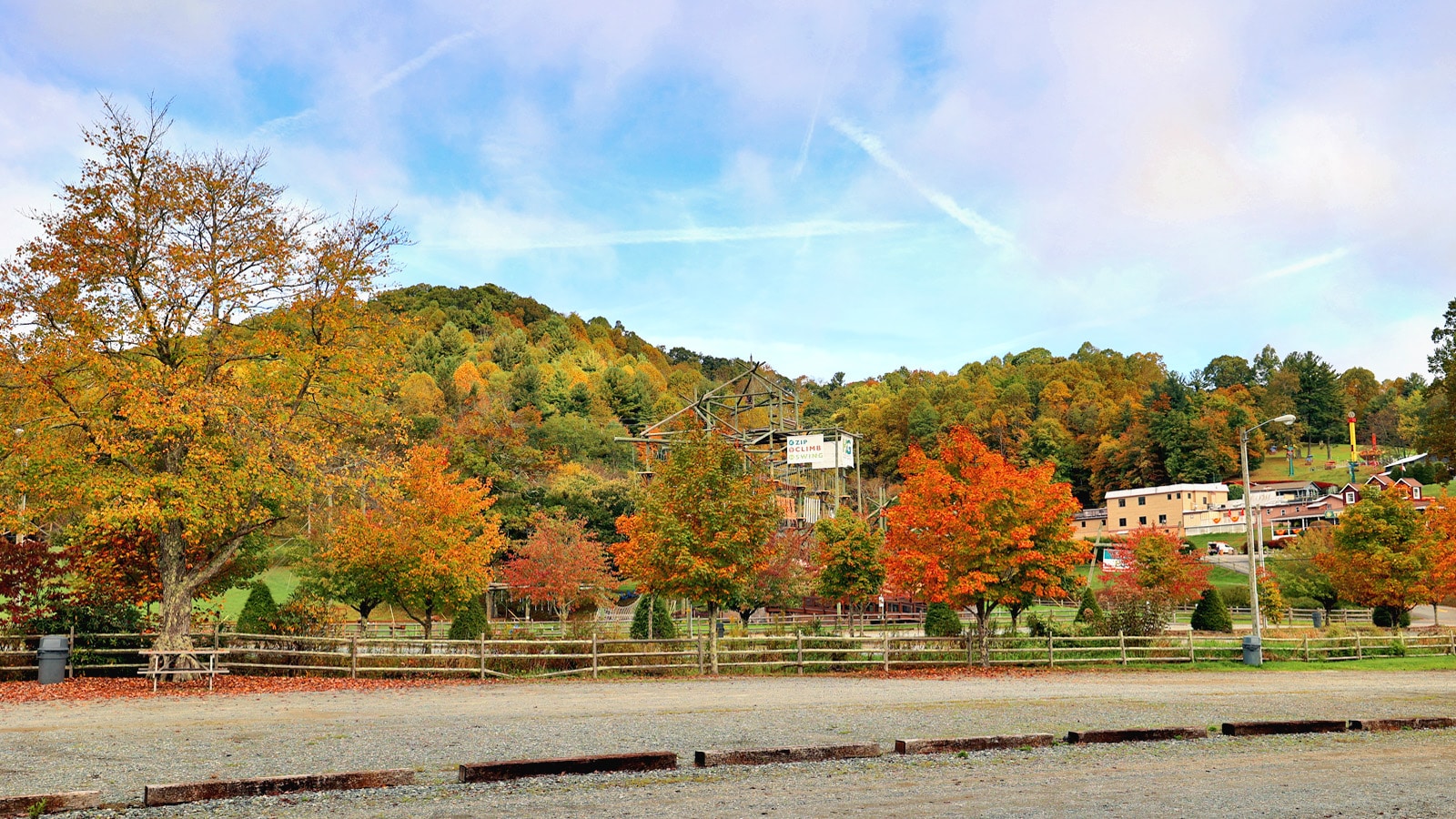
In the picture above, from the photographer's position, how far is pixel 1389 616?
154 ft

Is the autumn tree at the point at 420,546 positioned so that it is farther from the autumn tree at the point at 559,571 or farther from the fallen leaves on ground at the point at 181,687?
the autumn tree at the point at 559,571

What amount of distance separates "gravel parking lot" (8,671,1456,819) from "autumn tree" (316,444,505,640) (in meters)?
11.8

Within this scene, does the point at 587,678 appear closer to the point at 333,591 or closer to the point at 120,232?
the point at 120,232

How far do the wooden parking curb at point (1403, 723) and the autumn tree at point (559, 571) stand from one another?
132 feet

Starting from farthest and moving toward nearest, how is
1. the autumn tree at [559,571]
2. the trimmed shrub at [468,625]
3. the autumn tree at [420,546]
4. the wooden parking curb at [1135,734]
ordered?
1. the autumn tree at [559,571]
2. the autumn tree at [420,546]
3. the trimmed shrub at [468,625]
4. the wooden parking curb at [1135,734]

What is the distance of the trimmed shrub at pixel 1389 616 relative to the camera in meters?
45.0

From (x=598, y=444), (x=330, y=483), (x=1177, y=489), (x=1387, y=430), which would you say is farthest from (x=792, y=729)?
(x=1387, y=430)

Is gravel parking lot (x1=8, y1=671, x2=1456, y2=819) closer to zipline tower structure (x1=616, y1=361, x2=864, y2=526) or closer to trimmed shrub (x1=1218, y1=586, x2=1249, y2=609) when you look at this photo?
zipline tower structure (x1=616, y1=361, x2=864, y2=526)

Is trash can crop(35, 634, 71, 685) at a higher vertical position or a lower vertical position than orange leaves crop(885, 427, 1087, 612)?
lower

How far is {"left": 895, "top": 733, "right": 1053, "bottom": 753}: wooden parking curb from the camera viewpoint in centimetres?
1155

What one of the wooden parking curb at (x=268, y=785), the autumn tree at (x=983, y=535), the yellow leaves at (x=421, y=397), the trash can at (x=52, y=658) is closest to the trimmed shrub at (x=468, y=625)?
the trash can at (x=52, y=658)

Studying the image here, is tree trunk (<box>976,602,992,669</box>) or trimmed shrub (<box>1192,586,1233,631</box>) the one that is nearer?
tree trunk (<box>976,602,992,669</box>)

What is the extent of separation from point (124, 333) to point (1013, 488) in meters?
23.3

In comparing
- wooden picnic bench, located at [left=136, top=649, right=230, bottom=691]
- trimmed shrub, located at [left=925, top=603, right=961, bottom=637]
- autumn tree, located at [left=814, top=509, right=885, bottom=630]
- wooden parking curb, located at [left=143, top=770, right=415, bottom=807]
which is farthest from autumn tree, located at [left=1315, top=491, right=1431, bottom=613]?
wooden parking curb, located at [left=143, top=770, right=415, bottom=807]
